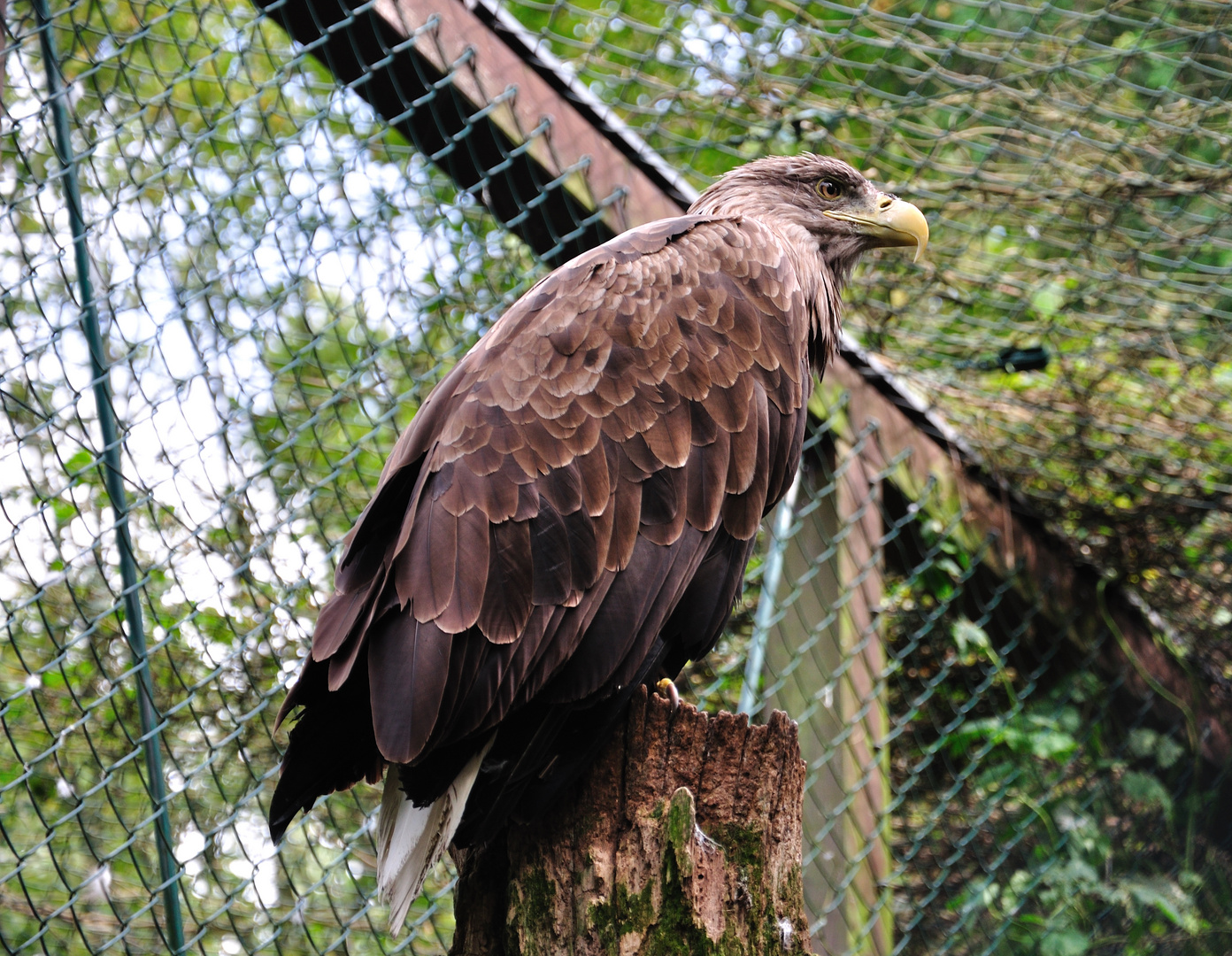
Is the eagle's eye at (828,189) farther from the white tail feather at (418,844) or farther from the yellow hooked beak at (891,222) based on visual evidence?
the white tail feather at (418,844)

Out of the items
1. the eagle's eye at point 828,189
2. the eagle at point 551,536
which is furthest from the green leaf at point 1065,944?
the eagle's eye at point 828,189

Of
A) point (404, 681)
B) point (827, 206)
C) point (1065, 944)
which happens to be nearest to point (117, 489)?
point (404, 681)

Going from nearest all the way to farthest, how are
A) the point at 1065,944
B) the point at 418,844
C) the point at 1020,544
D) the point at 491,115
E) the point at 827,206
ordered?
the point at 418,844 → the point at 491,115 → the point at 827,206 → the point at 1065,944 → the point at 1020,544

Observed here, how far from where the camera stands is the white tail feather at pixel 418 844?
1924mm

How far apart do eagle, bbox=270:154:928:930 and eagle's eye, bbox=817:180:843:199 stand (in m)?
0.56

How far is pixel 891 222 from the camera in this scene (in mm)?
2877

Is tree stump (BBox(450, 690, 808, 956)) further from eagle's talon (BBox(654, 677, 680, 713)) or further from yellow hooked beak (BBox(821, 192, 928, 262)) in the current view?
yellow hooked beak (BBox(821, 192, 928, 262))

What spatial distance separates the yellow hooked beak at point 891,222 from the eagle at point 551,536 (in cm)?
51

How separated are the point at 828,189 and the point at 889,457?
3.13 ft

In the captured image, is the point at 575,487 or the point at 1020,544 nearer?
the point at 575,487

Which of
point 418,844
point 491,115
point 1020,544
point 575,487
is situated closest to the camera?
point 418,844

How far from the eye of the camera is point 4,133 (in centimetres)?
216

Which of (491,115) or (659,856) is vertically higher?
(491,115)

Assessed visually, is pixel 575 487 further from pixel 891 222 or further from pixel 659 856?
pixel 891 222
